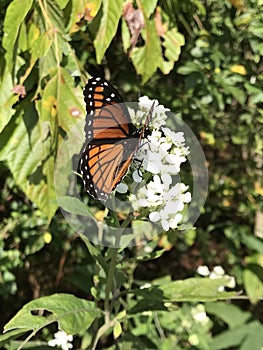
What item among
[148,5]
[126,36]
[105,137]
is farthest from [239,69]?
[105,137]

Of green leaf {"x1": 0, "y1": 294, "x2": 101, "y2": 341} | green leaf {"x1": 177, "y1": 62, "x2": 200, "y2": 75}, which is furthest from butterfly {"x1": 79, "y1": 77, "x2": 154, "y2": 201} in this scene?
green leaf {"x1": 177, "y1": 62, "x2": 200, "y2": 75}

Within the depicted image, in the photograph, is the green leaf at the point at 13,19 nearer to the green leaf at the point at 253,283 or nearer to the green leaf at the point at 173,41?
the green leaf at the point at 173,41

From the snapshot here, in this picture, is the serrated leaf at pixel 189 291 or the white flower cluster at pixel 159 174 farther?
the serrated leaf at pixel 189 291

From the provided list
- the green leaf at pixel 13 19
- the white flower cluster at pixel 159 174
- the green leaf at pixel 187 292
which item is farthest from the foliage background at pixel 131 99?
the white flower cluster at pixel 159 174

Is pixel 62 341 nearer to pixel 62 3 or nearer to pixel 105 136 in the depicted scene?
pixel 105 136

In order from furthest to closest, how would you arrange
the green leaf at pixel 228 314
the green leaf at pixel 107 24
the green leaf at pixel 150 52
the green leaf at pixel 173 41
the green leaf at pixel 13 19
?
the green leaf at pixel 228 314 < the green leaf at pixel 173 41 < the green leaf at pixel 150 52 < the green leaf at pixel 107 24 < the green leaf at pixel 13 19

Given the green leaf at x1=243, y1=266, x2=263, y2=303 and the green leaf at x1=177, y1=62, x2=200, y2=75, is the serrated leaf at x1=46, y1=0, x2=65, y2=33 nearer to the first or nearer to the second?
the green leaf at x1=177, y1=62, x2=200, y2=75

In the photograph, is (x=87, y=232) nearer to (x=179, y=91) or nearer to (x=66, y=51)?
(x=66, y=51)
